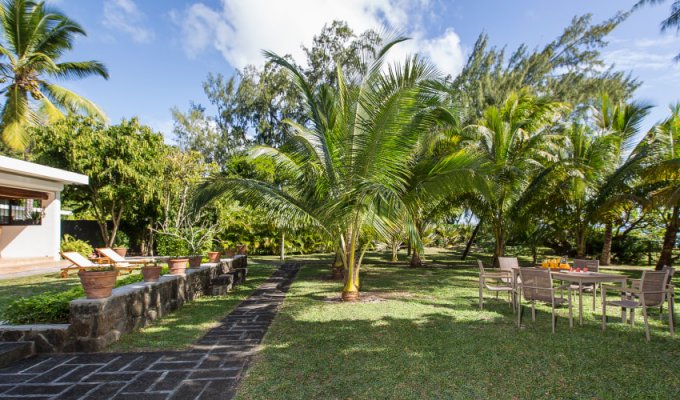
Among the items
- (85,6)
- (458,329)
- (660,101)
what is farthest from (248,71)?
(458,329)

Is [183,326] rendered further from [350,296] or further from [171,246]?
[171,246]

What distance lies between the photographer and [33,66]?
16.1 m

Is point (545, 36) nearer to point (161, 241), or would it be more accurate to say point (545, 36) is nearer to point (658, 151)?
point (658, 151)

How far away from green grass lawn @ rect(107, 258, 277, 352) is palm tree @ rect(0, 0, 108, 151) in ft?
43.0

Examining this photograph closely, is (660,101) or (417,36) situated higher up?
(660,101)

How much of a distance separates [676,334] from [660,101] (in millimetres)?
12320

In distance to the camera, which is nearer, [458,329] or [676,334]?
[676,334]

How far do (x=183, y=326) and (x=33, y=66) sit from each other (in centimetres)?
1674

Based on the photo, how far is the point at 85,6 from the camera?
11.9 m

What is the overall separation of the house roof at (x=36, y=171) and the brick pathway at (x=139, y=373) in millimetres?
9299

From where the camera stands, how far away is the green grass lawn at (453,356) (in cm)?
327

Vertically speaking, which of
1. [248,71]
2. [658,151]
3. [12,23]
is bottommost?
[658,151]

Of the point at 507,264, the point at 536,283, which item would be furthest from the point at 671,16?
the point at 536,283

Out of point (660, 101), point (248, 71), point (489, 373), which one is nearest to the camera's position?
point (489, 373)
